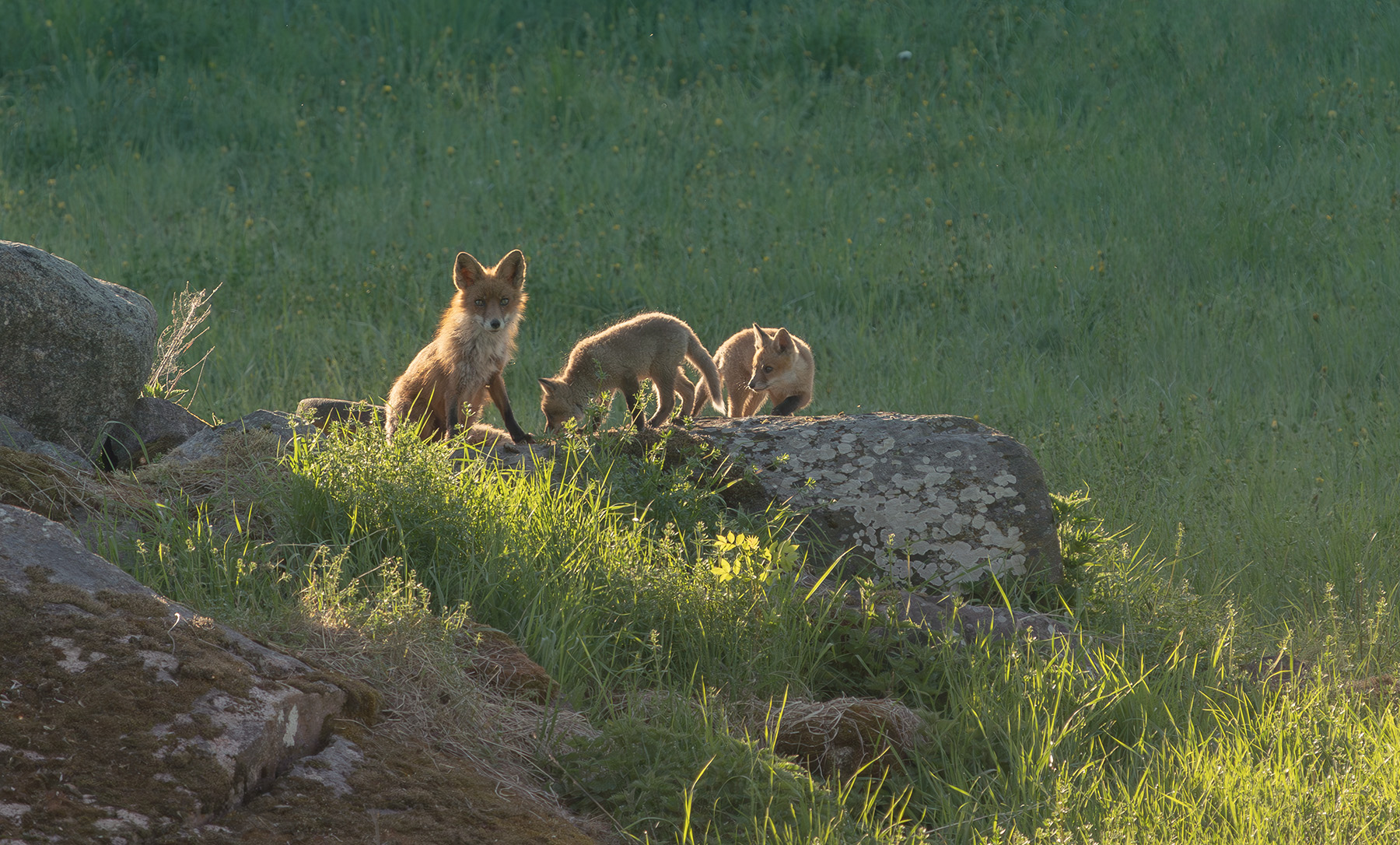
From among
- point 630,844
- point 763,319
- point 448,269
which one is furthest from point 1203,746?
point 448,269

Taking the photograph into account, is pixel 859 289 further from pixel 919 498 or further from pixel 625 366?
pixel 919 498

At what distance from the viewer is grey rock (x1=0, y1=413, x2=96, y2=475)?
5.62 metres

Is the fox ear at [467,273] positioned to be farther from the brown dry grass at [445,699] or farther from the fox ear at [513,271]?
the brown dry grass at [445,699]

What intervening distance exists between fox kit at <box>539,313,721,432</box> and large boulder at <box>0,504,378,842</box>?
3.78 metres

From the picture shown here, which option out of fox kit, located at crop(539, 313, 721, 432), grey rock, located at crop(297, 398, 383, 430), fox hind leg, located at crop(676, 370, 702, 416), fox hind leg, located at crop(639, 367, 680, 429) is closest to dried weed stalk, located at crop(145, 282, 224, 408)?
grey rock, located at crop(297, 398, 383, 430)

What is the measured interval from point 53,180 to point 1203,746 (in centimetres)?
1424

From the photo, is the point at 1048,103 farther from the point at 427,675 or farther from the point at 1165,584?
the point at 427,675

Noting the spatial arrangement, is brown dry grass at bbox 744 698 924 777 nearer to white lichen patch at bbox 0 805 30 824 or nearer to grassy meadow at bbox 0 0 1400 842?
grassy meadow at bbox 0 0 1400 842

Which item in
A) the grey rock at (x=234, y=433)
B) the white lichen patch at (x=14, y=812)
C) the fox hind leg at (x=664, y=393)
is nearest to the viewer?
the white lichen patch at (x=14, y=812)

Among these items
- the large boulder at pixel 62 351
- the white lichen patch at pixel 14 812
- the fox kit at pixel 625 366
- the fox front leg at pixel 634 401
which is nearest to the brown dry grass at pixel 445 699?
the white lichen patch at pixel 14 812

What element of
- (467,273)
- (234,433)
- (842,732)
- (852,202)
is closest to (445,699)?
(842,732)

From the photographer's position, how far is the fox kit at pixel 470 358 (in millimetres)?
6664

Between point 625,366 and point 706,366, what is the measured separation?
0.68 m

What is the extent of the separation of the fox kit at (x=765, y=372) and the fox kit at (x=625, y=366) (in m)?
0.67
